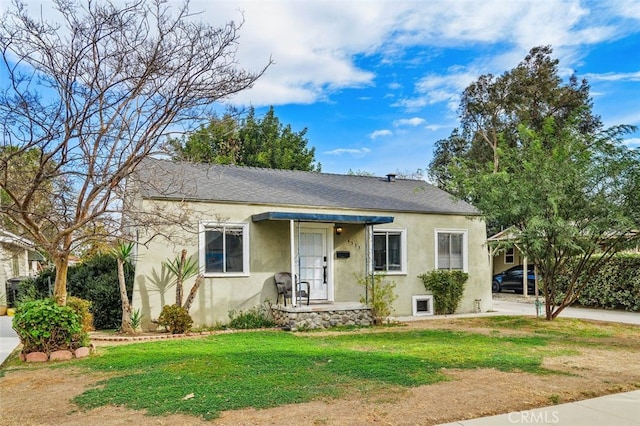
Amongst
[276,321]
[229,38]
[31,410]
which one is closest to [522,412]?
[31,410]

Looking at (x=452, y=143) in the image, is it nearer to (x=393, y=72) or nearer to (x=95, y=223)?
(x=393, y=72)

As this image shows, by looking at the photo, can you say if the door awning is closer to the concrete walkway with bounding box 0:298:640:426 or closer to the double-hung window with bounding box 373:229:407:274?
the double-hung window with bounding box 373:229:407:274

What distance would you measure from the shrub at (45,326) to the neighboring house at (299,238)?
2472 millimetres

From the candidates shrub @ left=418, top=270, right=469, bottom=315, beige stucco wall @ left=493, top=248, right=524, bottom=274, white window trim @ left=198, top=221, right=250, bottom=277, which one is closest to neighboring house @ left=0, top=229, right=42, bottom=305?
white window trim @ left=198, top=221, right=250, bottom=277

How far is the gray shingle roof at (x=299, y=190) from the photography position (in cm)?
1190

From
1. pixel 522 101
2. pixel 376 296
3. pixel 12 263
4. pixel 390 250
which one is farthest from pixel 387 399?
pixel 522 101

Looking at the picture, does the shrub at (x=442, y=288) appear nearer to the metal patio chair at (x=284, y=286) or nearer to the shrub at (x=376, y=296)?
the shrub at (x=376, y=296)

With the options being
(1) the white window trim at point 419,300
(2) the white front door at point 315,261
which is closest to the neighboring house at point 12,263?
(2) the white front door at point 315,261

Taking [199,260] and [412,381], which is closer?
[412,381]

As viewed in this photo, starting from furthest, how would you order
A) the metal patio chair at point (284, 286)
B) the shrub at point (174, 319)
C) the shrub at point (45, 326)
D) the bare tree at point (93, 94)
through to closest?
the metal patio chair at point (284, 286)
the shrub at point (174, 319)
the shrub at point (45, 326)
the bare tree at point (93, 94)

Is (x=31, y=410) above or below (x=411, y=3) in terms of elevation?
below

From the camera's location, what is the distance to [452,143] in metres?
33.9

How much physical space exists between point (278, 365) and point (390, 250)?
773 cm

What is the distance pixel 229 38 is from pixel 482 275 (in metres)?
11.0
